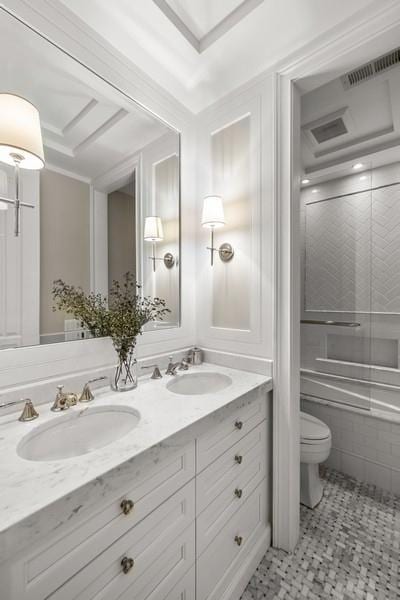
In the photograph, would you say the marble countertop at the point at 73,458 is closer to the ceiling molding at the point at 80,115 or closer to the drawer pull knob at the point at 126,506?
the drawer pull knob at the point at 126,506

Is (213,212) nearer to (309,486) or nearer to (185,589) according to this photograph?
(185,589)

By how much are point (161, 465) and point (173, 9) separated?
1.91 m

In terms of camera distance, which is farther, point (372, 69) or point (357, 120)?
point (357, 120)

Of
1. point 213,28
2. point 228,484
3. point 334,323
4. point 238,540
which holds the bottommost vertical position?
point 238,540

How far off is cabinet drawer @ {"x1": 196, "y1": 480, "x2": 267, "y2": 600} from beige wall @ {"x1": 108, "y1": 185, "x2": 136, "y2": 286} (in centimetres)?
125

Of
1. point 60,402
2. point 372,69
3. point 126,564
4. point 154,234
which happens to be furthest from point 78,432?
point 372,69

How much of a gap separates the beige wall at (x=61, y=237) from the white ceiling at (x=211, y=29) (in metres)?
0.76

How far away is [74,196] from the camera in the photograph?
4.08 ft

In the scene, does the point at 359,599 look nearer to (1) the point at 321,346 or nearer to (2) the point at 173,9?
(1) the point at 321,346

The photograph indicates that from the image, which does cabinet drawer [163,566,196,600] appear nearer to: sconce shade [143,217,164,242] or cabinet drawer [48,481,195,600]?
cabinet drawer [48,481,195,600]

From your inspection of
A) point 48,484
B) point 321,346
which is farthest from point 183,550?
point 321,346

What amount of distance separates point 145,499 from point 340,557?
4.17 feet

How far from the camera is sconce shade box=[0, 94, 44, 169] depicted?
97 cm

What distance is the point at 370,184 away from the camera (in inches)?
88.8
